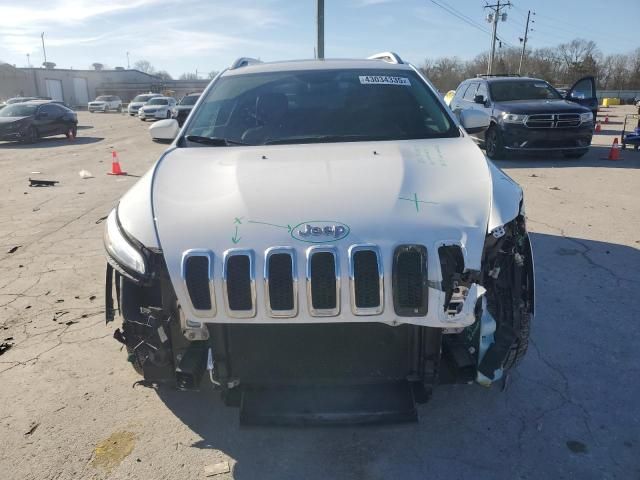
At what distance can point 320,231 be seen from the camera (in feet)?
6.90

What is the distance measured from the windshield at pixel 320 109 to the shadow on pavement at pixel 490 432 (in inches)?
63.9

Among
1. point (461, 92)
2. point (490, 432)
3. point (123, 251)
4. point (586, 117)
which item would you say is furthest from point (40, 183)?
point (586, 117)

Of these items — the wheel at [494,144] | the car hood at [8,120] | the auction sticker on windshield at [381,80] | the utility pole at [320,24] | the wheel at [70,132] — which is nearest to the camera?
the auction sticker on windshield at [381,80]

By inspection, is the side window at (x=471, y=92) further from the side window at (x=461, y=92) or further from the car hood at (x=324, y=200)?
the car hood at (x=324, y=200)

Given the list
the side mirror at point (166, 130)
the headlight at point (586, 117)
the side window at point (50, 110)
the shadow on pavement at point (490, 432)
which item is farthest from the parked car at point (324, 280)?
the side window at point (50, 110)

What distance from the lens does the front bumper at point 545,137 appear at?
10.5m

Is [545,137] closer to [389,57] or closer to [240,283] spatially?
[389,57]

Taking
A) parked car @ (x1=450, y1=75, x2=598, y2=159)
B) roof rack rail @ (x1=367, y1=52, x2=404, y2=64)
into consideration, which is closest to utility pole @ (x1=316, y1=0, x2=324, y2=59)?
parked car @ (x1=450, y1=75, x2=598, y2=159)

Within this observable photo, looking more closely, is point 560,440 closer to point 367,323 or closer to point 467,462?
point 467,462

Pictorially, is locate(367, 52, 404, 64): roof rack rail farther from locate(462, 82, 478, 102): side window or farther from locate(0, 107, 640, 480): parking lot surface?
locate(462, 82, 478, 102): side window

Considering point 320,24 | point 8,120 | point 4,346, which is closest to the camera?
point 4,346

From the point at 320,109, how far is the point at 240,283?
6.17 feet

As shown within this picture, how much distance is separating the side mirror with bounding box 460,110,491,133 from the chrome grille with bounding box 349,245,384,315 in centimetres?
227

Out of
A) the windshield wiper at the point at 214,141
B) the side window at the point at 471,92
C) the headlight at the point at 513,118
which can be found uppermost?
the side window at the point at 471,92
